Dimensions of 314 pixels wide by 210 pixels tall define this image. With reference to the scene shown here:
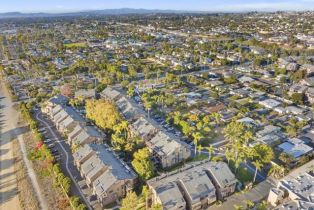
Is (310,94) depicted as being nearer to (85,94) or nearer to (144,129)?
(144,129)

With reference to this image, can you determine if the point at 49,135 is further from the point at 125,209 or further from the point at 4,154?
the point at 125,209

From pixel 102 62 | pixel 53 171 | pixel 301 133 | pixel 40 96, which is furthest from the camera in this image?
pixel 102 62

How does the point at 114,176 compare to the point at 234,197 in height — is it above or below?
above

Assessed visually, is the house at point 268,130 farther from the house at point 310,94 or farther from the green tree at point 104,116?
the green tree at point 104,116

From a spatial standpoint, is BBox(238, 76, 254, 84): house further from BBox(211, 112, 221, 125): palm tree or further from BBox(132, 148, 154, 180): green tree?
BBox(132, 148, 154, 180): green tree

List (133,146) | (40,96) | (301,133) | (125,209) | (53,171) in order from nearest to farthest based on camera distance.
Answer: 1. (125,209)
2. (53,171)
3. (133,146)
4. (301,133)
5. (40,96)

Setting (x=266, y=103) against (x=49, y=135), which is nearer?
(x=49, y=135)

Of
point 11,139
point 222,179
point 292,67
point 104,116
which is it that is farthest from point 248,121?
point 292,67

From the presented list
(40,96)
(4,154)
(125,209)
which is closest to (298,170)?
(125,209)
